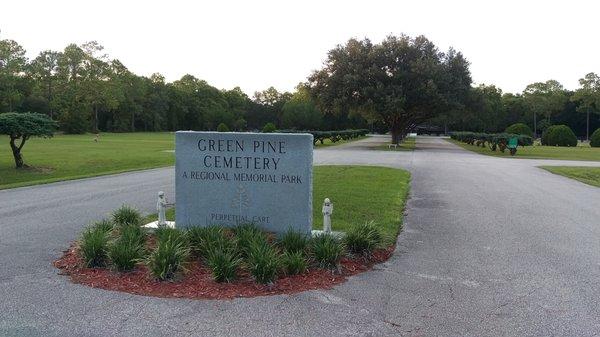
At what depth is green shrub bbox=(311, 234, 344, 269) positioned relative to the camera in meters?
5.48

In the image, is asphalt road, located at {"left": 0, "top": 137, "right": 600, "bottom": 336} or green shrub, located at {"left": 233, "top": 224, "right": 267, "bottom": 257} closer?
asphalt road, located at {"left": 0, "top": 137, "right": 600, "bottom": 336}

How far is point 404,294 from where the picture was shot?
4.86 meters

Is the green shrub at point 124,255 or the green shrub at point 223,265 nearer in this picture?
the green shrub at point 223,265

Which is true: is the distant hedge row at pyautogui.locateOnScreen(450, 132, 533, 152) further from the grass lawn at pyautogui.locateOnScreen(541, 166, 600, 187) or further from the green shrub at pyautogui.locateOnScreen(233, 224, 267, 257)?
the green shrub at pyautogui.locateOnScreen(233, 224, 267, 257)

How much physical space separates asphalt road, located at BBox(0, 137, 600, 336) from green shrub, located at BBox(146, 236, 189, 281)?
0.42 meters

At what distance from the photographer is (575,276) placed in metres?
5.45

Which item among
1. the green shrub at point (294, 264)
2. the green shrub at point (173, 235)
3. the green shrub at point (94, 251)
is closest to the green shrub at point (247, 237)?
the green shrub at point (294, 264)

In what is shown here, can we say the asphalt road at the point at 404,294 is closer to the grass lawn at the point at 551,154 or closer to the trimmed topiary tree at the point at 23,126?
the trimmed topiary tree at the point at 23,126

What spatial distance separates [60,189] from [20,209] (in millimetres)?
2954

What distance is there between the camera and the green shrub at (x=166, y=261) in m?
5.09

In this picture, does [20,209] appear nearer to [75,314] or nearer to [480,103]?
[75,314]

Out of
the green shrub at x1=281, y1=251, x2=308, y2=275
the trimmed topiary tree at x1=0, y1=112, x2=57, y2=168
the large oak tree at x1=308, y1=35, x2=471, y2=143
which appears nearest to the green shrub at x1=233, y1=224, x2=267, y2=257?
the green shrub at x1=281, y1=251, x2=308, y2=275

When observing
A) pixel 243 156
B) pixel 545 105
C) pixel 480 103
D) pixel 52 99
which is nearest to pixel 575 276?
pixel 243 156

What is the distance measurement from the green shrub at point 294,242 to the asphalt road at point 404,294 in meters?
0.78
